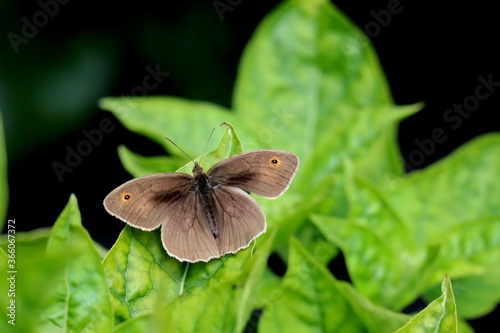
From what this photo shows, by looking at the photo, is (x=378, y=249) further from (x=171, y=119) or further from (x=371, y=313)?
(x=171, y=119)

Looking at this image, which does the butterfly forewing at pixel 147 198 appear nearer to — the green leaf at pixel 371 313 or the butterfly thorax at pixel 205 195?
the butterfly thorax at pixel 205 195

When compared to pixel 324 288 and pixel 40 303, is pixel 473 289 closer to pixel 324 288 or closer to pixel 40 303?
pixel 324 288

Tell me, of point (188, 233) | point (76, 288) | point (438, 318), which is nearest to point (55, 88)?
point (188, 233)

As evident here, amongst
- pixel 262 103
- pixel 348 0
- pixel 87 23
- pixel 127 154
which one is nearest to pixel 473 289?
pixel 262 103

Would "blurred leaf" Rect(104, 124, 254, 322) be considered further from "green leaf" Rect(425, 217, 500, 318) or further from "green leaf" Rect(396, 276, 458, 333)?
"green leaf" Rect(425, 217, 500, 318)

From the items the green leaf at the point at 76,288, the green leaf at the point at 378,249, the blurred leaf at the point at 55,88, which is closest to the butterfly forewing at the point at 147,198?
the green leaf at the point at 76,288
